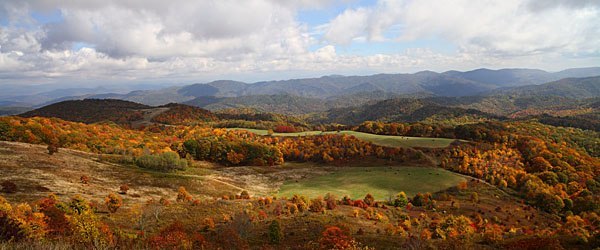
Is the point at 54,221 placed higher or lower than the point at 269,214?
higher

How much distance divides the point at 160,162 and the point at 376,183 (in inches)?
2163

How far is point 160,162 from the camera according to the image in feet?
232

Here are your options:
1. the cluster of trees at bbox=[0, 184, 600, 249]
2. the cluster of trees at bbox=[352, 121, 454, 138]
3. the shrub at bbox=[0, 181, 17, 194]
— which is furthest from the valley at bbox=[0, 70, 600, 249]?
the cluster of trees at bbox=[352, 121, 454, 138]

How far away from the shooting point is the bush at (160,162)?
68.8 meters

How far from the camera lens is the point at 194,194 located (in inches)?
2216

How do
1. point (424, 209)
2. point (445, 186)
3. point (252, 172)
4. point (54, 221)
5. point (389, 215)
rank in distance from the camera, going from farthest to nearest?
point (252, 172)
point (445, 186)
point (424, 209)
point (389, 215)
point (54, 221)

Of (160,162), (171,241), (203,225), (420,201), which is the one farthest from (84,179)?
(420,201)

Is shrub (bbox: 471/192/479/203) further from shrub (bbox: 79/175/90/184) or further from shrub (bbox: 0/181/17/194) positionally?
shrub (bbox: 0/181/17/194)

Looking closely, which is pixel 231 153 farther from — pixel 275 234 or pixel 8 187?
pixel 275 234

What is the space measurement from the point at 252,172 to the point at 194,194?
42.3 meters

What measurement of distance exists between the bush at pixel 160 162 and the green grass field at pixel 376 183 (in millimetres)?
26418

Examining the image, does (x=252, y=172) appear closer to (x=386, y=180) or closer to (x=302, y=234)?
(x=386, y=180)

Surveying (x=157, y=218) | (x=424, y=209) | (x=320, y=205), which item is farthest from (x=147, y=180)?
(x=424, y=209)

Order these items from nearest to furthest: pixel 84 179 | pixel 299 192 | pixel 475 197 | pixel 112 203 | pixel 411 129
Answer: pixel 112 203, pixel 84 179, pixel 475 197, pixel 299 192, pixel 411 129
